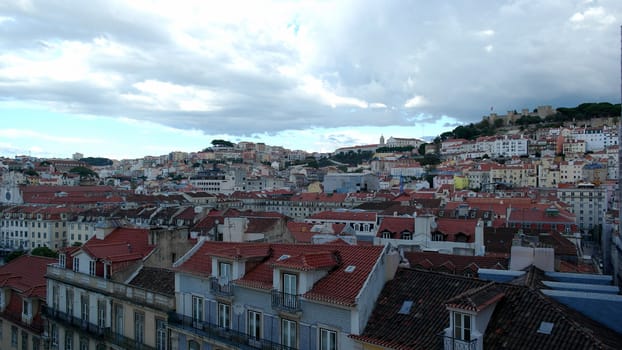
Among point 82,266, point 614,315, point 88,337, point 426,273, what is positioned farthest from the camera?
point 82,266

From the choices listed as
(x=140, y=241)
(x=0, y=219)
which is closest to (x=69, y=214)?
(x=0, y=219)

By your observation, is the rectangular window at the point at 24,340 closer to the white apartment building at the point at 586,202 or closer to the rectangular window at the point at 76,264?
the rectangular window at the point at 76,264

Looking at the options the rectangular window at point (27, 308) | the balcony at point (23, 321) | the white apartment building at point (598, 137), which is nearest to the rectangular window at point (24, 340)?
the balcony at point (23, 321)

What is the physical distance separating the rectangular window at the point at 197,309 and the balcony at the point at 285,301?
390 cm

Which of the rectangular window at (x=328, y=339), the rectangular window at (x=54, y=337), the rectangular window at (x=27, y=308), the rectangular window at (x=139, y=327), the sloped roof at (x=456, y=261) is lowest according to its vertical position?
the rectangular window at (x=54, y=337)

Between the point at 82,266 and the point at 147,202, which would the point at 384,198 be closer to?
the point at 147,202

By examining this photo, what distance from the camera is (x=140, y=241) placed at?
77.4 feet

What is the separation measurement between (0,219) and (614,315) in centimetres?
8815

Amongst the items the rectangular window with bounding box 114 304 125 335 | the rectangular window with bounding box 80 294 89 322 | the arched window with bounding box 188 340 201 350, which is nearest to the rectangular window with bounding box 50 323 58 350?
the rectangular window with bounding box 80 294 89 322

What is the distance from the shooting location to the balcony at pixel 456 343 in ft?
35.5

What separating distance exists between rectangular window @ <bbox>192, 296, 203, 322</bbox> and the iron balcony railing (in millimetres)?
2671

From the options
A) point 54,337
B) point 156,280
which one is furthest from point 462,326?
point 54,337

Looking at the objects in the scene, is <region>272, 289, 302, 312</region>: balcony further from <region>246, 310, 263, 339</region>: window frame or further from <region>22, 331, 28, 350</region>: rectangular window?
<region>22, 331, 28, 350</region>: rectangular window

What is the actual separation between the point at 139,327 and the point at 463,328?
1345cm
